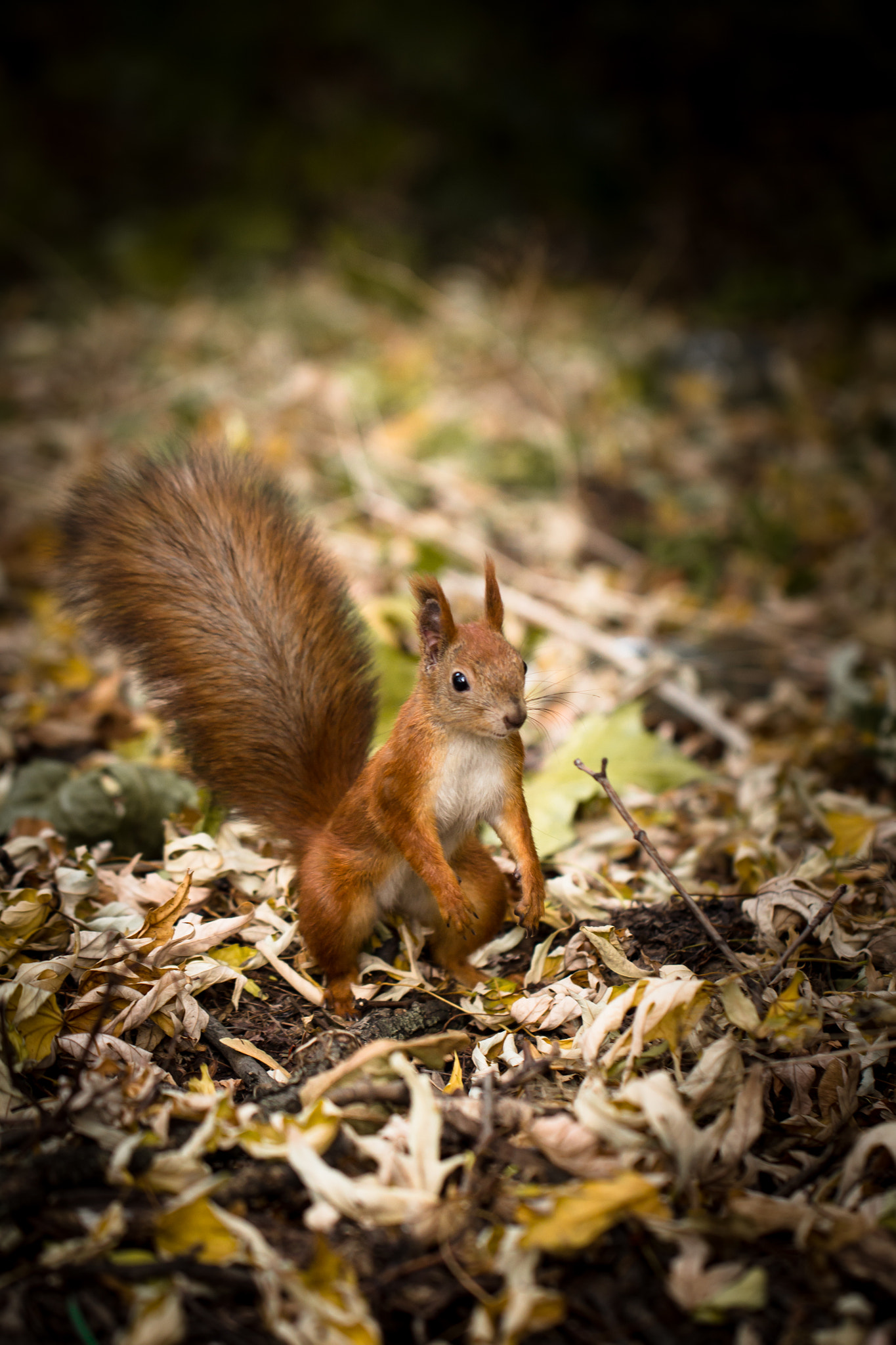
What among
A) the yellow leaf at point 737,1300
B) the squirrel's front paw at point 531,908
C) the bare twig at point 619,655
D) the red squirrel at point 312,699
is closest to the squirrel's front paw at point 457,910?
the red squirrel at point 312,699

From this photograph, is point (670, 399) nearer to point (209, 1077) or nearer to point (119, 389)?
point (119, 389)

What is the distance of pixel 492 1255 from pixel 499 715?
86 centimetres

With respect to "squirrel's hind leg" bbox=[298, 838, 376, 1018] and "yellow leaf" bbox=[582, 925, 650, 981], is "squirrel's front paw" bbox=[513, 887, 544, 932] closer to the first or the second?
"yellow leaf" bbox=[582, 925, 650, 981]

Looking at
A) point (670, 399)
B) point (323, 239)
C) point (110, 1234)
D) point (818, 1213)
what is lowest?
point (818, 1213)

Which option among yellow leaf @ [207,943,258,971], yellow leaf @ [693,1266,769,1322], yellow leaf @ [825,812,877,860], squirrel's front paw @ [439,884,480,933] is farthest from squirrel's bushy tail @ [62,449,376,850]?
yellow leaf @ [825,812,877,860]

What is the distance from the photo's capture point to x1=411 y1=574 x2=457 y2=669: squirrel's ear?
193 centimetres

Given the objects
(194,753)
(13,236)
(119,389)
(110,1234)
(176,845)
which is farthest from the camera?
(13,236)

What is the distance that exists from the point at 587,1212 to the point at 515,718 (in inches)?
31.5

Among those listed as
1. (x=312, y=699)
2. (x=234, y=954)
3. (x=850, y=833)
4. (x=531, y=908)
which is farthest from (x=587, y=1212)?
(x=850, y=833)

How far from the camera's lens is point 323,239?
811 centimetres

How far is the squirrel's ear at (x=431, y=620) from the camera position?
1.93 m

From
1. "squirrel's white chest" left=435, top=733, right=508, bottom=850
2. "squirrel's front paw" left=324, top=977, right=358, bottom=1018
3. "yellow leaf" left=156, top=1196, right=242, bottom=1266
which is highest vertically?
"squirrel's white chest" left=435, top=733, right=508, bottom=850

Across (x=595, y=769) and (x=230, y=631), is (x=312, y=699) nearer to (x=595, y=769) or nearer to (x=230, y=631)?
(x=230, y=631)

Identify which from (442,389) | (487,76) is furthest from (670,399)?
(487,76)
